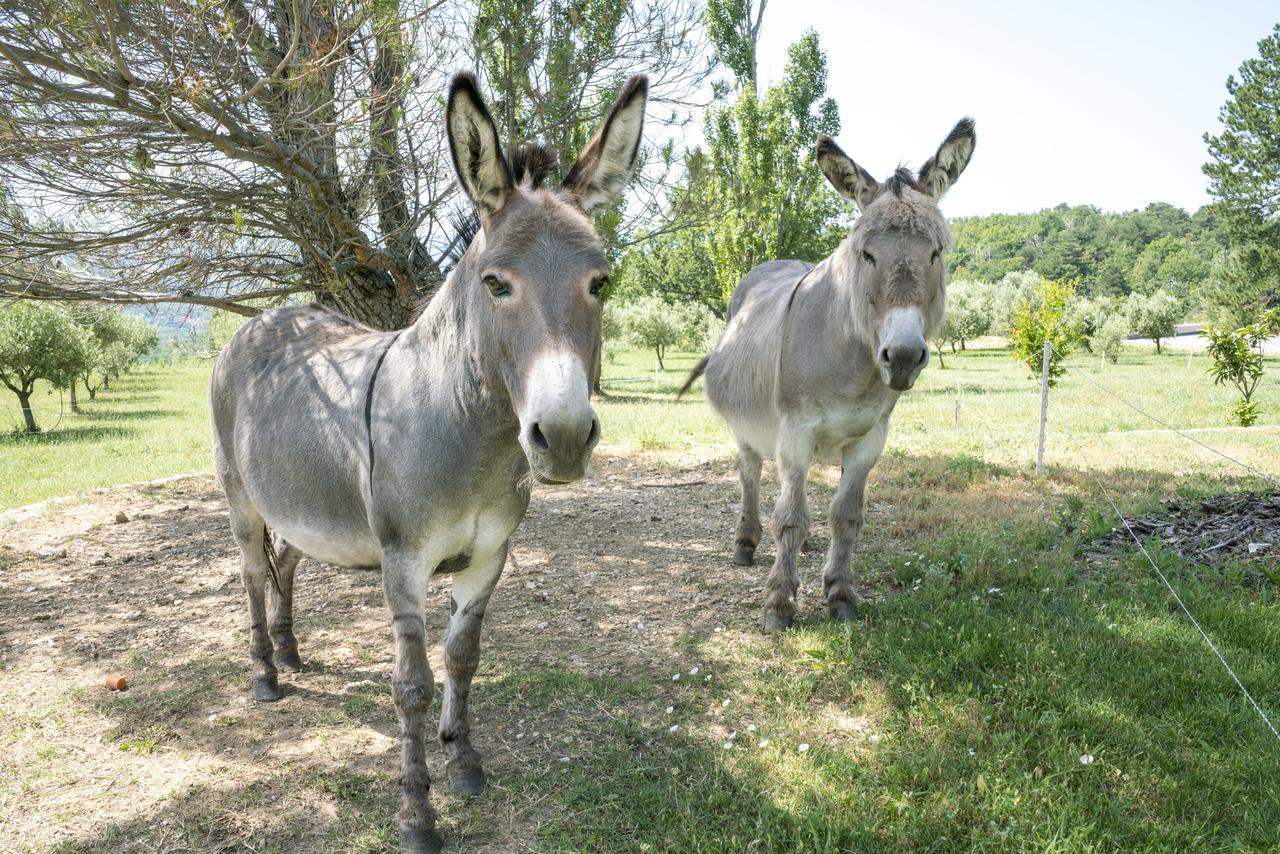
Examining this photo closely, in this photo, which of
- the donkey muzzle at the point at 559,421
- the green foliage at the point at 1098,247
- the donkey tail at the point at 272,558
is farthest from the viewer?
the green foliage at the point at 1098,247

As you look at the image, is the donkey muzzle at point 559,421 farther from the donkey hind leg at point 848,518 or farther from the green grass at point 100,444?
the green grass at point 100,444

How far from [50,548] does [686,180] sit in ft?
22.1

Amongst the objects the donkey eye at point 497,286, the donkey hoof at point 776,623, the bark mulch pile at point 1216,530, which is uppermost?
the donkey eye at point 497,286

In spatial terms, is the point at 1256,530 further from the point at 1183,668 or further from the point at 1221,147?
the point at 1221,147

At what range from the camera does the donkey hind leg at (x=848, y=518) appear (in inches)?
173

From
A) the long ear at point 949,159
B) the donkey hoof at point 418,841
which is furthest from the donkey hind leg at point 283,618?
the long ear at point 949,159

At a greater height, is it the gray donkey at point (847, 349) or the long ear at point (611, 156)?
the long ear at point (611, 156)

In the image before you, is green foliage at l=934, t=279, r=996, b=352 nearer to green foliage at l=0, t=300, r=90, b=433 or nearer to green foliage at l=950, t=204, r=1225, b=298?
green foliage at l=950, t=204, r=1225, b=298

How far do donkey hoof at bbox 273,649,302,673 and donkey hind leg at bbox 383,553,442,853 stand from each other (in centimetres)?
176

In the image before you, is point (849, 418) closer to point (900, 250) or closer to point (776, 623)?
point (900, 250)

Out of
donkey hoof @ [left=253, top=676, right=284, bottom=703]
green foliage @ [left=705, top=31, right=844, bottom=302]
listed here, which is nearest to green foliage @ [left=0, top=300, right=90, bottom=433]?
green foliage @ [left=705, top=31, right=844, bottom=302]

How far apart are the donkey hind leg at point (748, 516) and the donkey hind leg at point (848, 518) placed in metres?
1.21

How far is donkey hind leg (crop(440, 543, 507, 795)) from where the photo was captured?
2.93 m

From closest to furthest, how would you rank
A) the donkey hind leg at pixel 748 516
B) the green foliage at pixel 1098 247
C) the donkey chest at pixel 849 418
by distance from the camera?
the donkey chest at pixel 849 418, the donkey hind leg at pixel 748 516, the green foliage at pixel 1098 247
